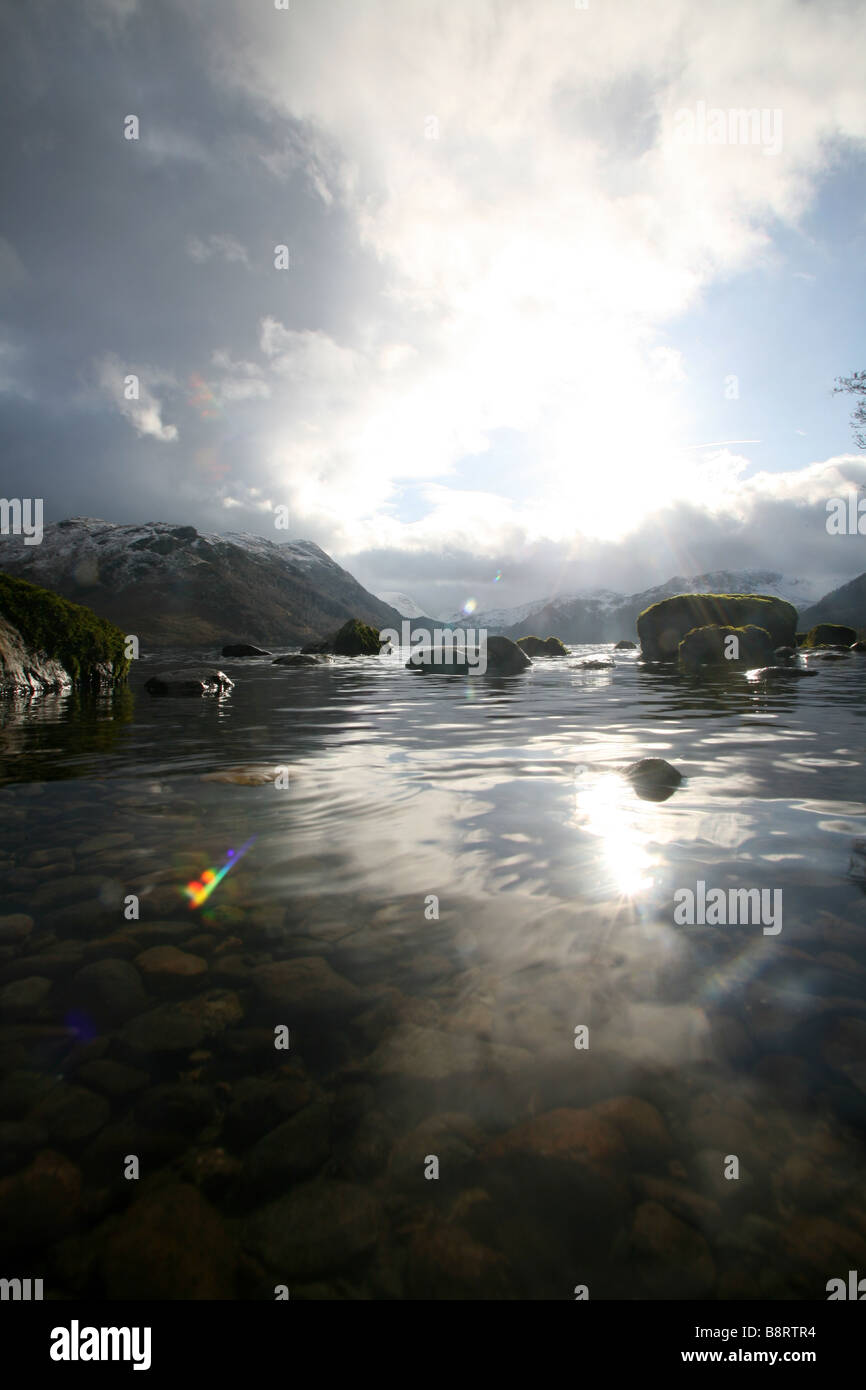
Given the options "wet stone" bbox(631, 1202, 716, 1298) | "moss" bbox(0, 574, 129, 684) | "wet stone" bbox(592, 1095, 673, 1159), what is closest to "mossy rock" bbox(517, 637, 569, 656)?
"moss" bbox(0, 574, 129, 684)

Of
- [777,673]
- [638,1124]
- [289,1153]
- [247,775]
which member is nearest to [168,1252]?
[289,1153]

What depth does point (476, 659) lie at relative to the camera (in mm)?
28641

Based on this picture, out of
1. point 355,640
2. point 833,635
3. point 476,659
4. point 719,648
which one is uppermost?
point 355,640

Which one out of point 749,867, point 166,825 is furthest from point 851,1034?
point 166,825

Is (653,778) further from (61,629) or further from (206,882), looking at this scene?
(61,629)

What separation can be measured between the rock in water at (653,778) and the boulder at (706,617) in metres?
36.7

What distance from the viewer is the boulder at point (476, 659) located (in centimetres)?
2758

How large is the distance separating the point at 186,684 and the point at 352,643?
105 ft

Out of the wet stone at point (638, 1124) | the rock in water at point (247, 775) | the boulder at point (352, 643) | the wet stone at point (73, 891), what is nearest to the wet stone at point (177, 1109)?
the wet stone at point (638, 1124)

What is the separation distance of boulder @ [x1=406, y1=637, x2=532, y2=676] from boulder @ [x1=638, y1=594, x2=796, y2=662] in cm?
1612

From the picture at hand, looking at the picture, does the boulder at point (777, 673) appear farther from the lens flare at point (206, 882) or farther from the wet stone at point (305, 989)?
the wet stone at point (305, 989)

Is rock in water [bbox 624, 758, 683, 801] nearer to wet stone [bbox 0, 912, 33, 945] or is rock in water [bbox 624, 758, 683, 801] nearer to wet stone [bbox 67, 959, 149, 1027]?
wet stone [bbox 67, 959, 149, 1027]

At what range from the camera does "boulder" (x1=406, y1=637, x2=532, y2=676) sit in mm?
27578
